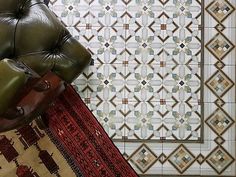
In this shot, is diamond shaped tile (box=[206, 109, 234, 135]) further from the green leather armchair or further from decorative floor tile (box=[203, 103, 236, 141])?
the green leather armchair

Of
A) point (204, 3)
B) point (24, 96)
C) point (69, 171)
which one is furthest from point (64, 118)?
point (204, 3)

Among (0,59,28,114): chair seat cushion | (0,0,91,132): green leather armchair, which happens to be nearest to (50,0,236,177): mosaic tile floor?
(0,0,91,132): green leather armchair

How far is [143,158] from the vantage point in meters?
1.72

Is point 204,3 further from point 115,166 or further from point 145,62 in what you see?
point 115,166

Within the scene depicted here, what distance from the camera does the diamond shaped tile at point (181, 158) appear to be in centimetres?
171

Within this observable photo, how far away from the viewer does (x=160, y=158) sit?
172cm

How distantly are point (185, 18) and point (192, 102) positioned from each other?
0.37m

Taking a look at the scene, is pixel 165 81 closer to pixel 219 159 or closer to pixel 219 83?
pixel 219 83

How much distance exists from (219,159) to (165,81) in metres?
0.41

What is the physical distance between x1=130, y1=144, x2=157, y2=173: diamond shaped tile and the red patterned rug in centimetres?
4

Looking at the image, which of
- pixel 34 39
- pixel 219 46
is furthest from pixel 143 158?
pixel 34 39

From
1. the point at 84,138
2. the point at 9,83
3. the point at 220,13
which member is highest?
the point at 220,13

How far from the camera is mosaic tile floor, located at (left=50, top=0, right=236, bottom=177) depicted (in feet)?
5.63

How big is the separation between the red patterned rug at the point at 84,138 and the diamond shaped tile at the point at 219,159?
341mm
